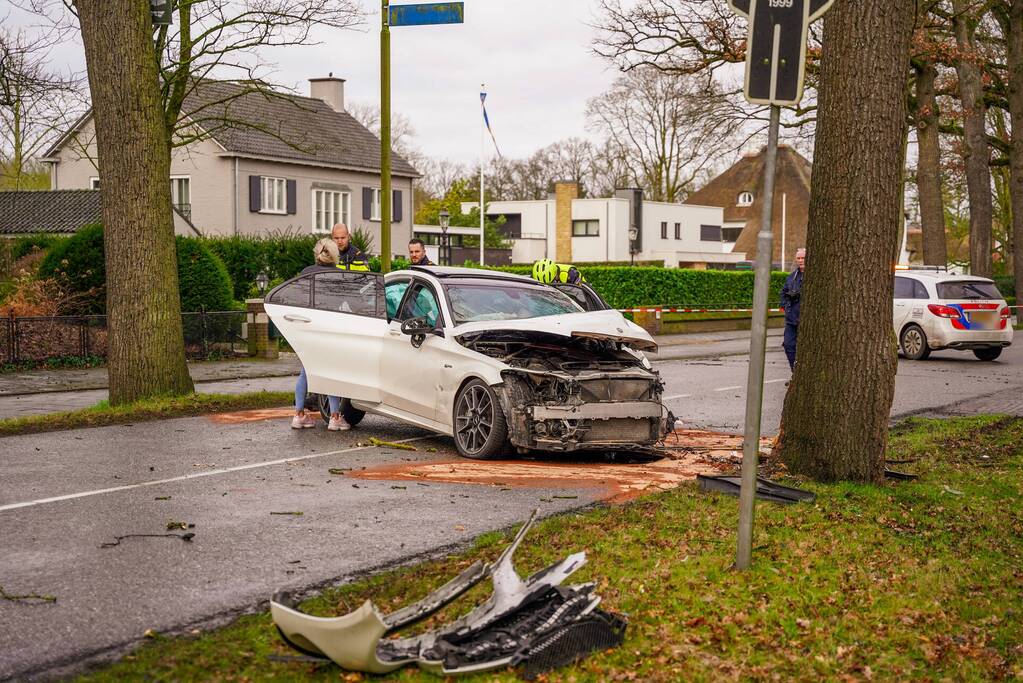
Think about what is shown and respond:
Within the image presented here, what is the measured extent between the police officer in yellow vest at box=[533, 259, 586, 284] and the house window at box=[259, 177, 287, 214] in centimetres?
3411

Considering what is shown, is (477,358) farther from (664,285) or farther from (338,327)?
(664,285)

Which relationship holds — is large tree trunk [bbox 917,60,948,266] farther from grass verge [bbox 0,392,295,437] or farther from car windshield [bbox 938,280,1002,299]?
grass verge [bbox 0,392,295,437]

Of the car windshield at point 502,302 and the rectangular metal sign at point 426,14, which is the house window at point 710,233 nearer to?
the rectangular metal sign at point 426,14

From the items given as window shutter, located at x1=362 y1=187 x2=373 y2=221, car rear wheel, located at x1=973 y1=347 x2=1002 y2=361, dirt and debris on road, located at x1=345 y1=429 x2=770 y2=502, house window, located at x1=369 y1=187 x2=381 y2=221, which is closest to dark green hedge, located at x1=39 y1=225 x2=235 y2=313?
dirt and debris on road, located at x1=345 y1=429 x2=770 y2=502

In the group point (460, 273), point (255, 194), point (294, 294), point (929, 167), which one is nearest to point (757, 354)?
point (460, 273)

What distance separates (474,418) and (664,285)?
91.4 ft

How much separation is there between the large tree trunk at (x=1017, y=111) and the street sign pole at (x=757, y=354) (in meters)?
30.0

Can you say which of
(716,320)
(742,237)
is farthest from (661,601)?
(742,237)

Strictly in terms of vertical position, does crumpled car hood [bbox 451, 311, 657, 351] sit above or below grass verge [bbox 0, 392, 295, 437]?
above

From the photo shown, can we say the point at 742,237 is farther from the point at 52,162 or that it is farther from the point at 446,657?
the point at 446,657

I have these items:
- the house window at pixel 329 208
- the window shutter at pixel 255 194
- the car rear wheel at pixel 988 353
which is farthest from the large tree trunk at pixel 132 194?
the house window at pixel 329 208

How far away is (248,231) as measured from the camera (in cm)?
4709

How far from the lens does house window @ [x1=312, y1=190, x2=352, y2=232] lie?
50.7 meters

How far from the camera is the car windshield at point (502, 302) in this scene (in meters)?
11.0
